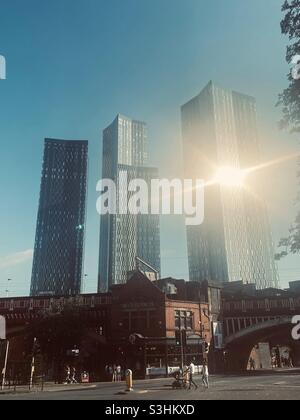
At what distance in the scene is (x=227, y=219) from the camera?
175125mm

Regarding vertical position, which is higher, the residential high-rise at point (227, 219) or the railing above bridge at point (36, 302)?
the residential high-rise at point (227, 219)

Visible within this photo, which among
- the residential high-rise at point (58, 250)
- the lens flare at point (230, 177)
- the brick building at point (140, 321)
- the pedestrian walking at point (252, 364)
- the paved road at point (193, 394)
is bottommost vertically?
the paved road at point (193, 394)

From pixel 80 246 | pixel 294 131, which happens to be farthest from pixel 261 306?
pixel 80 246

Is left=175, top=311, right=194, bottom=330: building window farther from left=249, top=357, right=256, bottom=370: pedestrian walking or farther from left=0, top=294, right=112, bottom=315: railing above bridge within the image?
left=249, top=357, right=256, bottom=370: pedestrian walking

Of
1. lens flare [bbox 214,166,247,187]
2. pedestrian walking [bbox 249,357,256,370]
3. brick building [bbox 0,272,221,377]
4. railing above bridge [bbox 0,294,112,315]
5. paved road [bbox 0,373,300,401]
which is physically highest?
lens flare [bbox 214,166,247,187]

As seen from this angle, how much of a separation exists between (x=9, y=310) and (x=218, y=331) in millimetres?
31785

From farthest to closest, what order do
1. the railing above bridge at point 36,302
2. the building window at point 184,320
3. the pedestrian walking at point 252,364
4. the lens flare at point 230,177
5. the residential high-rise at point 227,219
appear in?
the lens flare at point 230,177 < the residential high-rise at point 227,219 < the pedestrian walking at point 252,364 < the railing above bridge at point 36,302 < the building window at point 184,320

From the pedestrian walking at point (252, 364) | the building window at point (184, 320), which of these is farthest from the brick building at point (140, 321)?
the pedestrian walking at point (252, 364)

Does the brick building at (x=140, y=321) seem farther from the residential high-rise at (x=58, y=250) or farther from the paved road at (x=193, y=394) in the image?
the residential high-rise at (x=58, y=250)

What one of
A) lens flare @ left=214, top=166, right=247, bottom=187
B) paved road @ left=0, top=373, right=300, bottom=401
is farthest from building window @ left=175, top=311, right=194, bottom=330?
lens flare @ left=214, top=166, right=247, bottom=187

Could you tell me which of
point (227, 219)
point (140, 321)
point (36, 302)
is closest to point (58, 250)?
point (227, 219)

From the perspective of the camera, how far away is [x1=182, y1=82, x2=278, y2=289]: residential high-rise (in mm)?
175125

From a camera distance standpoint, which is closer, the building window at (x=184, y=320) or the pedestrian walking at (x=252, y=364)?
the building window at (x=184, y=320)

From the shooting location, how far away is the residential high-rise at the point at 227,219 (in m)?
175
